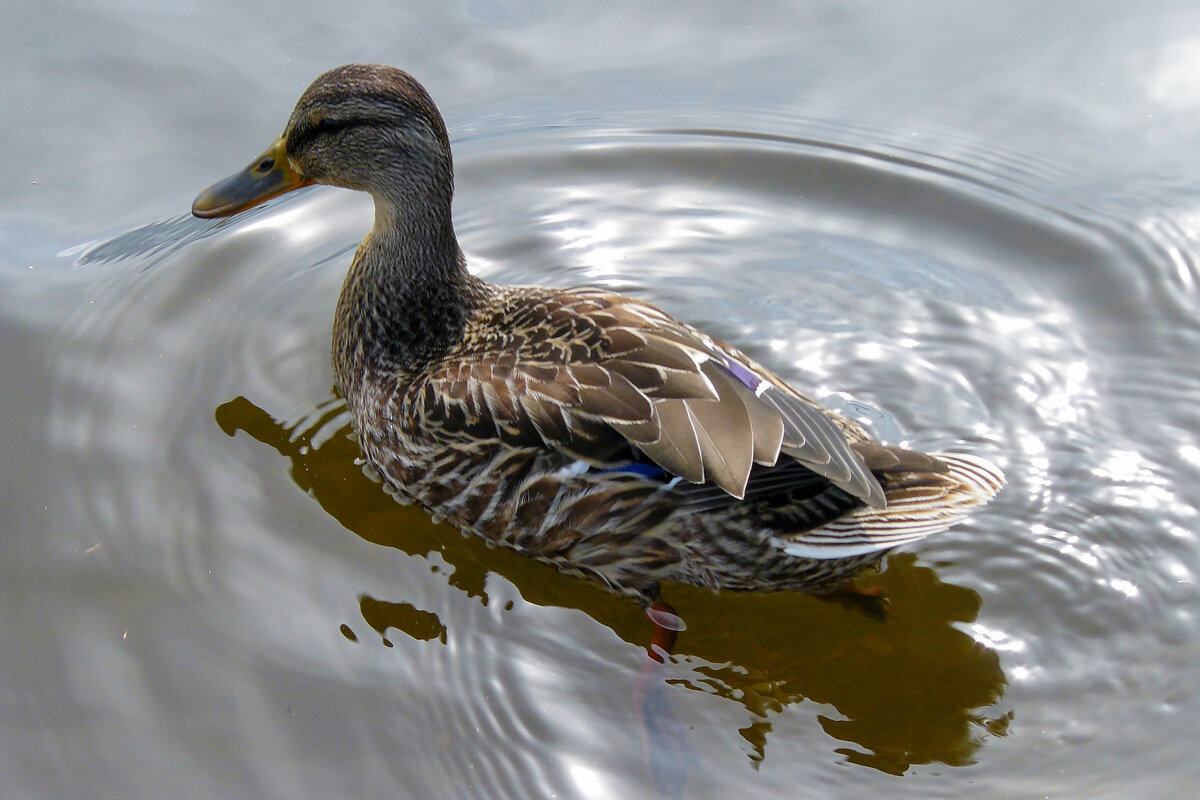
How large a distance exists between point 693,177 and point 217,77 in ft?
9.11

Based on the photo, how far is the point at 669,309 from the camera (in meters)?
5.76

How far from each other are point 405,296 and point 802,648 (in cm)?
208

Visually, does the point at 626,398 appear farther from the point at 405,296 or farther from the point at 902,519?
the point at 405,296

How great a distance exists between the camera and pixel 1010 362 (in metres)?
5.34

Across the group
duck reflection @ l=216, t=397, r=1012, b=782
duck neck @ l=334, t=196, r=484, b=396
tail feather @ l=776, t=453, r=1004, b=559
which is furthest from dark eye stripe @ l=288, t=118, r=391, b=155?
tail feather @ l=776, t=453, r=1004, b=559

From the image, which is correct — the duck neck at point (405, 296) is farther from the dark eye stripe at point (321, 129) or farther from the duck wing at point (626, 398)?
the dark eye stripe at point (321, 129)

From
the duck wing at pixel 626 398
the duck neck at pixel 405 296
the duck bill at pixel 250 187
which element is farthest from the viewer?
the duck bill at pixel 250 187

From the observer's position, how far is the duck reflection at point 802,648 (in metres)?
3.95

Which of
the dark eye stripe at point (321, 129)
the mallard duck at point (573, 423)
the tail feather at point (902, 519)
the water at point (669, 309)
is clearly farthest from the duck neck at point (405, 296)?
the tail feather at point (902, 519)

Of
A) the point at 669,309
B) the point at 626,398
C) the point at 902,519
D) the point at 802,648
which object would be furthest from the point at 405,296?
the point at 902,519

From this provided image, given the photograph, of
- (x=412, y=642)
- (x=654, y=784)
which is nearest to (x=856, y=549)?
(x=654, y=784)

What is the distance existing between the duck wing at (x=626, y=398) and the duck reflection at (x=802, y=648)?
558mm

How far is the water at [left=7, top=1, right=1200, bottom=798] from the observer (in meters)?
3.94

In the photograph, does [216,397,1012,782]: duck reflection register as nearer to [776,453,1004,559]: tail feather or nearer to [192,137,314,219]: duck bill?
[776,453,1004,559]: tail feather
